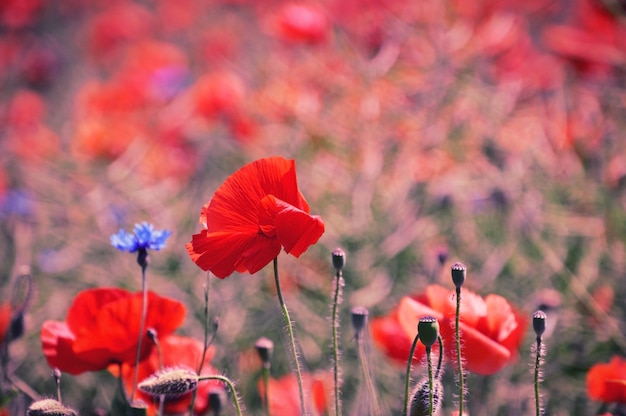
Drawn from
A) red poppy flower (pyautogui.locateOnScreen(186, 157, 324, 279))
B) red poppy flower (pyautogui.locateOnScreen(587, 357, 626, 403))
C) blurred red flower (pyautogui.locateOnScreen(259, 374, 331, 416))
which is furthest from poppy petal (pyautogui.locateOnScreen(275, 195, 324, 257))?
red poppy flower (pyautogui.locateOnScreen(587, 357, 626, 403))

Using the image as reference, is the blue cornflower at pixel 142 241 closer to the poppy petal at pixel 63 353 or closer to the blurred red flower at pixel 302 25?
the poppy petal at pixel 63 353

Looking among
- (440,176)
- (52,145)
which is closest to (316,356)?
(440,176)

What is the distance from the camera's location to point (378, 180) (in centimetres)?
143

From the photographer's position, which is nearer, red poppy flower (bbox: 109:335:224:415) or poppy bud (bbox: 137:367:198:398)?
poppy bud (bbox: 137:367:198:398)

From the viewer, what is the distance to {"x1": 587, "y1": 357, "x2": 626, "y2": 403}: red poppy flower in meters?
0.62

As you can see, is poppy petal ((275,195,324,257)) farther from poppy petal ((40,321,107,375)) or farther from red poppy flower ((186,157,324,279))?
poppy petal ((40,321,107,375))

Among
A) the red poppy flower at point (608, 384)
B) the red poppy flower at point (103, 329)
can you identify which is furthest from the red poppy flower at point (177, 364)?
the red poppy flower at point (608, 384)

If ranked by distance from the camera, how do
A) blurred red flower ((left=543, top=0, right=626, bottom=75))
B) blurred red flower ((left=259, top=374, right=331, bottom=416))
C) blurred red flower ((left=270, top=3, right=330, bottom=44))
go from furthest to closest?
blurred red flower ((left=270, top=3, right=330, bottom=44)), blurred red flower ((left=543, top=0, right=626, bottom=75)), blurred red flower ((left=259, top=374, right=331, bottom=416))

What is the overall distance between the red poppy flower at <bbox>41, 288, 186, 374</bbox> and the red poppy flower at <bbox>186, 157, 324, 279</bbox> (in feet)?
0.36

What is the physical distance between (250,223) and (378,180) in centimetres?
90

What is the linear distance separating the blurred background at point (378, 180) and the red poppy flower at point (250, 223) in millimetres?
261

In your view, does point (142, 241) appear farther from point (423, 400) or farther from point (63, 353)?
point (423, 400)

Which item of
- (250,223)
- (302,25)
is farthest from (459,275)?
(302,25)

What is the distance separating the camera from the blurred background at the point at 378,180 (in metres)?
1.11
